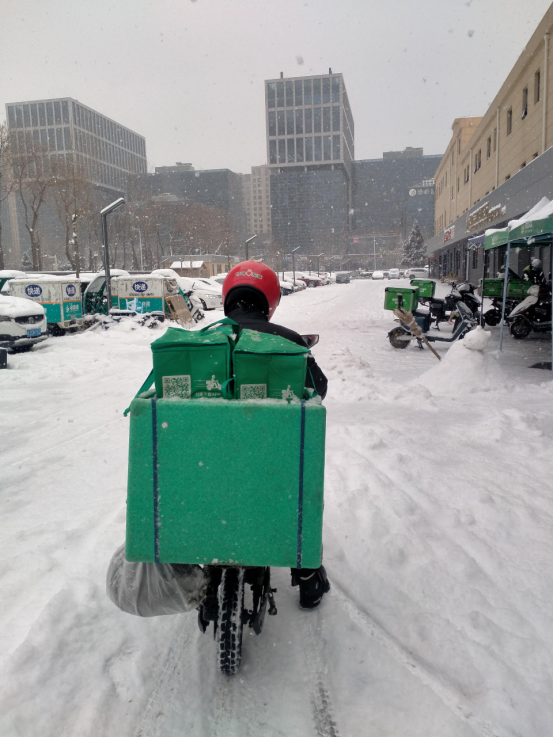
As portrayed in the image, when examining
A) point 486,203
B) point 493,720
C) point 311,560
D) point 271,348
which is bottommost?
point 493,720

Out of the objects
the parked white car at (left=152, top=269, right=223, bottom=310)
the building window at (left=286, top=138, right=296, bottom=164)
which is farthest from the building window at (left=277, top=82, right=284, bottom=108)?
the parked white car at (left=152, top=269, right=223, bottom=310)

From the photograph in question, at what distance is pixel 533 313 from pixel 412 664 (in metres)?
12.4

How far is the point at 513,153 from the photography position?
86.4ft

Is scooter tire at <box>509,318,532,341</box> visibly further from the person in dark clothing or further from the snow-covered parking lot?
the person in dark clothing

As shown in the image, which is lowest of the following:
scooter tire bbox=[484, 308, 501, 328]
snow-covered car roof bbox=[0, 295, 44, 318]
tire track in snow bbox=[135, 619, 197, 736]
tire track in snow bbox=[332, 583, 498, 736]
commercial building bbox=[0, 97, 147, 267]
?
tire track in snow bbox=[332, 583, 498, 736]

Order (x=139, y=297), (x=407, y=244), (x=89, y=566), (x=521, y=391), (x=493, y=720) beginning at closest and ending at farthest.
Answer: (x=493, y=720), (x=89, y=566), (x=521, y=391), (x=139, y=297), (x=407, y=244)

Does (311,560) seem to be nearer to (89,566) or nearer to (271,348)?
(271,348)

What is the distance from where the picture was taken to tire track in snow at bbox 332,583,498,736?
6.89ft

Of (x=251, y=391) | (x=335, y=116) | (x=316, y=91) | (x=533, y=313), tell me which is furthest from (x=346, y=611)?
(x=316, y=91)

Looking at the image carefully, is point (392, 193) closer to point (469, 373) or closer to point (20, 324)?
point (20, 324)

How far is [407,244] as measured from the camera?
10069 cm

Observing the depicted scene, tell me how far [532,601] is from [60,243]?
77844 mm

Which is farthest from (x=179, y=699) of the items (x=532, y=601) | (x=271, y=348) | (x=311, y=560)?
(x=532, y=601)

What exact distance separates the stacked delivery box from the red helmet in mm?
786
